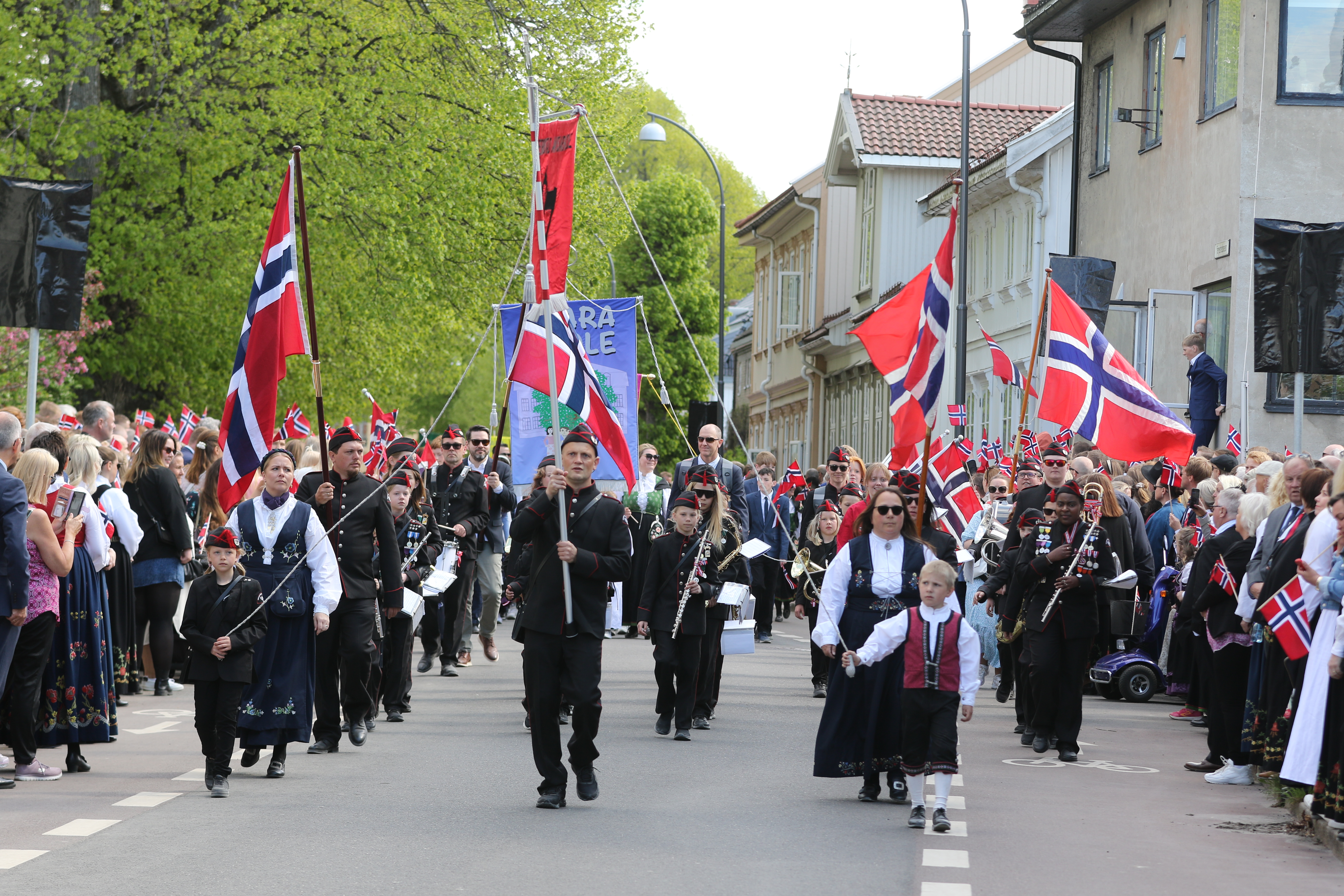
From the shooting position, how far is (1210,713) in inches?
462

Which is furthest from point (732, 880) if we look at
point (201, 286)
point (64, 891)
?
point (201, 286)

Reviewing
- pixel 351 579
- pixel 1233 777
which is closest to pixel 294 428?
pixel 351 579

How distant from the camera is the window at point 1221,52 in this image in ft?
73.8

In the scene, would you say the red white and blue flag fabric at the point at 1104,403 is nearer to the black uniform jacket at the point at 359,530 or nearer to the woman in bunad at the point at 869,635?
the woman in bunad at the point at 869,635

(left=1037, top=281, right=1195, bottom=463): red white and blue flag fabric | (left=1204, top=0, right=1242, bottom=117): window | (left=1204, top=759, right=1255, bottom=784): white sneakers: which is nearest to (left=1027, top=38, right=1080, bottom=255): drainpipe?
(left=1204, top=0, right=1242, bottom=117): window

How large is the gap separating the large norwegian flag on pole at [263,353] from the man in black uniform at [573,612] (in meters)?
2.32

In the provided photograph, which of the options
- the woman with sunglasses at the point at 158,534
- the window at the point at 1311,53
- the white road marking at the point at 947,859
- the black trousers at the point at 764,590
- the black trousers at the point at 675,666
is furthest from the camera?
the window at the point at 1311,53

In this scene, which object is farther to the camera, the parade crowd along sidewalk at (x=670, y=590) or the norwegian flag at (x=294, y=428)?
the norwegian flag at (x=294, y=428)

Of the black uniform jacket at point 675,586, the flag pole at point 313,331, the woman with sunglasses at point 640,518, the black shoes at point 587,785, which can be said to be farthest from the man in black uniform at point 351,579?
the woman with sunglasses at point 640,518

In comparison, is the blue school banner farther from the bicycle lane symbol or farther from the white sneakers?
the white sneakers

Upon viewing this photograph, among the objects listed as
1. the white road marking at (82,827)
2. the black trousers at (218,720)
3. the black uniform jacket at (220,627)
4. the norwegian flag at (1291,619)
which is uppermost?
the norwegian flag at (1291,619)

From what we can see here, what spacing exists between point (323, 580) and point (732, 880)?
3.90 m

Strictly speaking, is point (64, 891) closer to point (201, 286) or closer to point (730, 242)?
point (201, 286)

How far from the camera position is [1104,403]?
16188mm
